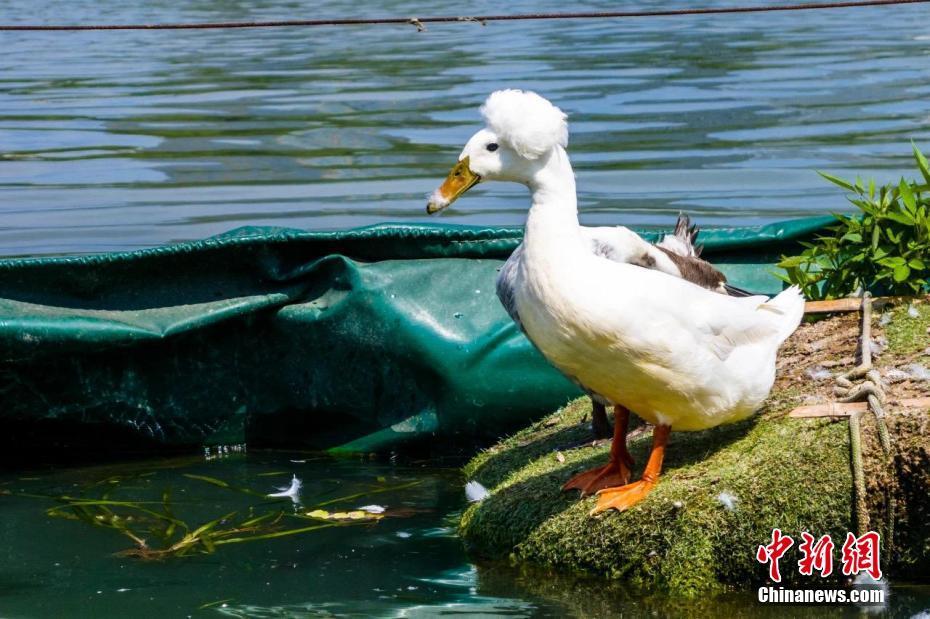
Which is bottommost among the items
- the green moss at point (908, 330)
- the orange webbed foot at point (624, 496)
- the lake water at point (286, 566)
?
the lake water at point (286, 566)

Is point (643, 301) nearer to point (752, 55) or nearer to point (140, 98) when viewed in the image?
point (140, 98)

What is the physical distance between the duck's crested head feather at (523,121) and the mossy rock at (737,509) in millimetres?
1151

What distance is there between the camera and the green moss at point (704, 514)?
3.99 metres

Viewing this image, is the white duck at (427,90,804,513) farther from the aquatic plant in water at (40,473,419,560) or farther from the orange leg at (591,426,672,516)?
the aquatic plant in water at (40,473,419,560)

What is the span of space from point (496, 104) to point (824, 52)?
13.2m

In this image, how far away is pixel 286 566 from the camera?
4.38 meters

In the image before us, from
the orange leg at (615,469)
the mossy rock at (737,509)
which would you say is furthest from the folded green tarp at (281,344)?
the orange leg at (615,469)

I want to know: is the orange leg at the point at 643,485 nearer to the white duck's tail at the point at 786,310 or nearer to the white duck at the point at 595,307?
the white duck at the point at 595,307

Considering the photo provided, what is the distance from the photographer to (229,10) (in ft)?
71.4

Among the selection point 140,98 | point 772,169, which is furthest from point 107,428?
point 140,98

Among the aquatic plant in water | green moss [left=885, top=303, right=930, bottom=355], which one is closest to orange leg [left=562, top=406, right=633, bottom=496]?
the aquatic plant in water

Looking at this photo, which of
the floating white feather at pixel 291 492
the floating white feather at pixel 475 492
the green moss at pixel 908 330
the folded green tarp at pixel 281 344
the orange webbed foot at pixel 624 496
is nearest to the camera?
the orange webbed foot at pixel 624 496

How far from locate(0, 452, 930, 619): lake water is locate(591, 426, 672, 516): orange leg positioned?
245 mm

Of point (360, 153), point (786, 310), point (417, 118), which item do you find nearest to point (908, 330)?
point (786, 310)
